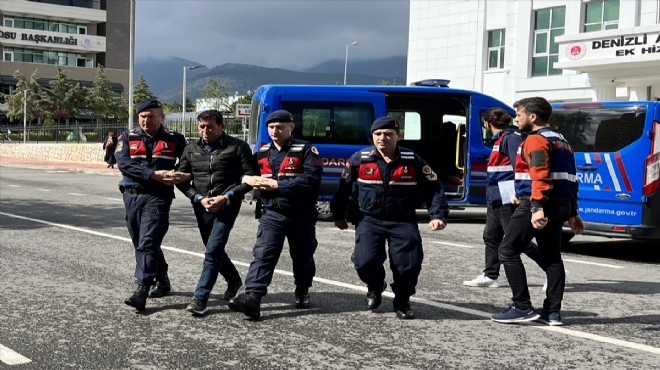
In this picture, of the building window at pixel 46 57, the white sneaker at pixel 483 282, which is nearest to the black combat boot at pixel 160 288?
the white sneaker at pixel 483 282

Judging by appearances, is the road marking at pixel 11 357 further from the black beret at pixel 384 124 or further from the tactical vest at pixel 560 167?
the tactical vest at pixel 560 167

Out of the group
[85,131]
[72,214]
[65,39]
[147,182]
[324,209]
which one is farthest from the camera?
[65,39]

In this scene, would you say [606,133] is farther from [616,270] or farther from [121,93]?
[121,93]

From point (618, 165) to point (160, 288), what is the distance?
5785 millimetres

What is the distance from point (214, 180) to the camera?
220 inches

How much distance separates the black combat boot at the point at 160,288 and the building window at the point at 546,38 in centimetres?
2457

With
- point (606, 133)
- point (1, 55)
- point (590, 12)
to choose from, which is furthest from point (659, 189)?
point (1, 55)

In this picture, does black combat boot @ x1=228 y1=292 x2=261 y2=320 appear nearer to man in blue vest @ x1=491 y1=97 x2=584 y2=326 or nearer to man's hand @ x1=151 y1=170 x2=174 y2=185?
man's hand @ x1=151 y1=170 x2=174 y2=185

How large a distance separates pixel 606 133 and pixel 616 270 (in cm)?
180

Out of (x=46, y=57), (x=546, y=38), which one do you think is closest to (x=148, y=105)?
(x=546, y=38)

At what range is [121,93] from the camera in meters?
80.3

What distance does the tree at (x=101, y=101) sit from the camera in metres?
68.1

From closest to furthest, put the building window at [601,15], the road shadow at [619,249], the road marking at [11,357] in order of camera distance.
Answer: the road marking at [11,357], the road shadow at [619,249], the building window at [601,15]

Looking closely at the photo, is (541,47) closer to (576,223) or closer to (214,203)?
(576,223)
